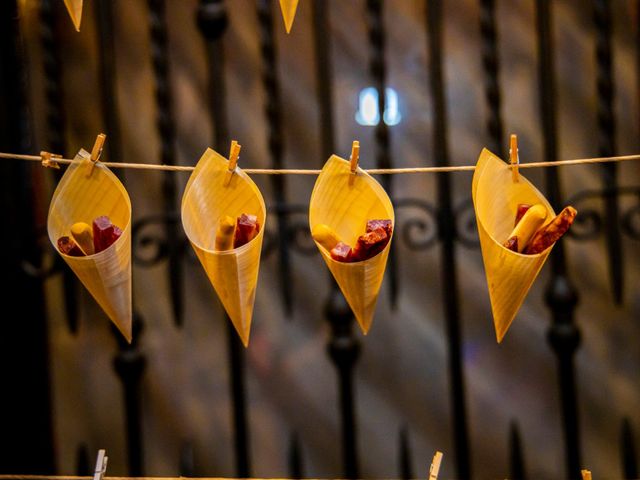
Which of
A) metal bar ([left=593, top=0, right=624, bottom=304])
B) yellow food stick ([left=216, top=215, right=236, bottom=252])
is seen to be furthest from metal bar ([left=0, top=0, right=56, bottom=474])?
metal bar ([left=593, top=0, right=624, bottom=304])

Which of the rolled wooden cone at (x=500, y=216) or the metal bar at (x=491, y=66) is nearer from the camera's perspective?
the rolled wooden cone at (x=500, y=216)

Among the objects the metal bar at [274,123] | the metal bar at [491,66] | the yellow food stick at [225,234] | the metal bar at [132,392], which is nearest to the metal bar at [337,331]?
the metal bar at [274,123]

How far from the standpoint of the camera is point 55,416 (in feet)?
7.38

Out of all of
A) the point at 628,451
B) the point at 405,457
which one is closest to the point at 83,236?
the point at 405,457

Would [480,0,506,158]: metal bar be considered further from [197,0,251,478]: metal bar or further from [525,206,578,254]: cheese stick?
[525,206,578,254]: cheese stick

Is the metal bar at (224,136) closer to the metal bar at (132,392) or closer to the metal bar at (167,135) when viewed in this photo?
the metal bar at (167,135)

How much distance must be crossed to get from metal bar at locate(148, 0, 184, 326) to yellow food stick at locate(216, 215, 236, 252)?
A: 1.00 meters

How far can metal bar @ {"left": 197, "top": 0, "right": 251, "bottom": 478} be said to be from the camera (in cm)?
202

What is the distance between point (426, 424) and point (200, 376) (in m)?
0.67

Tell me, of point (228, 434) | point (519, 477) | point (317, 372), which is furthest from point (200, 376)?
point (519, 477)

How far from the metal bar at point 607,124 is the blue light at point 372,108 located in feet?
1.85

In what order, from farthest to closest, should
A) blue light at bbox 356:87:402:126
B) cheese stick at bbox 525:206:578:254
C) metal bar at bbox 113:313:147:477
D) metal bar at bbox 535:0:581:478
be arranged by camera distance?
blue light at bbox 356:87:402:126, metal bar at bbox 113:313:147:477, metal bar at bbox 535:0:581:478, cheese stick at bbox 525:206:578:254

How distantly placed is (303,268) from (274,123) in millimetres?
459

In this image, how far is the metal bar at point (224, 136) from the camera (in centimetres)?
202
